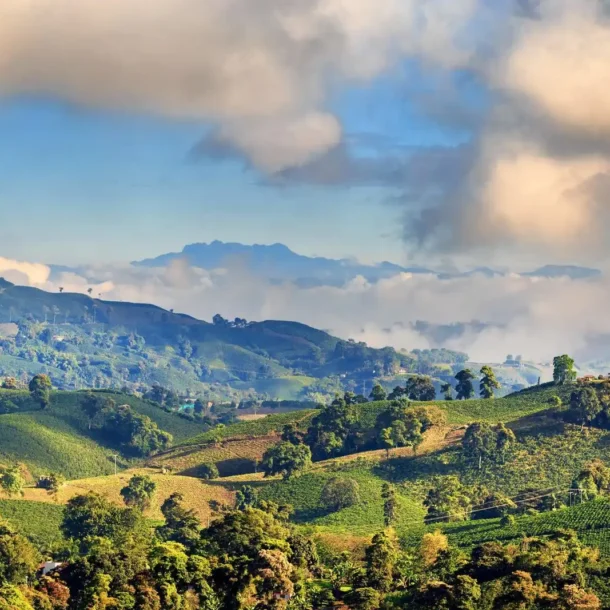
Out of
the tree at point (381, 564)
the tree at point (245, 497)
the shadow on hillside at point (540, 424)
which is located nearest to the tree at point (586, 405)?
the shadow on hillside at point (540, 424)

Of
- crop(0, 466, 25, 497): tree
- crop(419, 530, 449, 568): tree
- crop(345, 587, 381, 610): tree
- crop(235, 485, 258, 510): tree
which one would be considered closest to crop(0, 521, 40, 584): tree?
crop(345, 587, 381, 610): tree

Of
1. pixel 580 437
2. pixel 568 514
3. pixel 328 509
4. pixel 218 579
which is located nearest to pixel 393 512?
pixel 328 509

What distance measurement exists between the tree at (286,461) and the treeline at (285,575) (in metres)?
54.7

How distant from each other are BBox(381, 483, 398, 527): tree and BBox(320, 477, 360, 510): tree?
5239 mm

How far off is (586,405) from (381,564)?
81.4 meters

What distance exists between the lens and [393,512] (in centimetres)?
14875

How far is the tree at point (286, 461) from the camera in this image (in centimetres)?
17312

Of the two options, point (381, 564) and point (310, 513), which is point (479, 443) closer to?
point (310, 513)

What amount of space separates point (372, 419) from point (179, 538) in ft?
237

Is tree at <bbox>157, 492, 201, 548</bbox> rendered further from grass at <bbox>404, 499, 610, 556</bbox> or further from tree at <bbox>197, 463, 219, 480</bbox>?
grass at <bbox>404, 499, 610, 556</bbox>

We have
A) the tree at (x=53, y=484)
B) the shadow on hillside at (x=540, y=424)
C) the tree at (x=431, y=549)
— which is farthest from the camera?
the shadow on hillside at (x=540, y=424)

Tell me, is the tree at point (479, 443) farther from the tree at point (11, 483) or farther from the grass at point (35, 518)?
the tree at point (11, 483)

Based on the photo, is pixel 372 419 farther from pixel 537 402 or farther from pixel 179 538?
pixel 179 538

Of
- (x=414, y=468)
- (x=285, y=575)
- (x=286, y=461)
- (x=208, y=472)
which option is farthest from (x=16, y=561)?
(x=414, y=468)
